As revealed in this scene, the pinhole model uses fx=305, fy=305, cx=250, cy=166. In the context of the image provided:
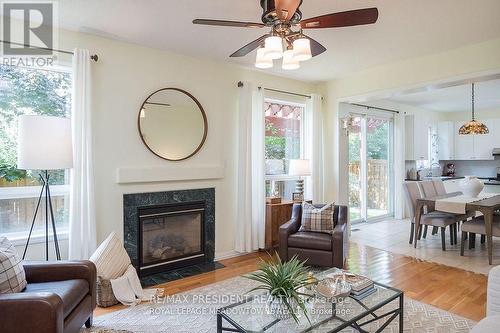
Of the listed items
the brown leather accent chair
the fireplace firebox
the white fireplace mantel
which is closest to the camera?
the brown leather accent chair

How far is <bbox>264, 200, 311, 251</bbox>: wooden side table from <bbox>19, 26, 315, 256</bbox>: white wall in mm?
541

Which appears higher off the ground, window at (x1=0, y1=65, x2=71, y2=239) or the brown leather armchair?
window at (x1=0, y1=65, x2=71, y2=239)

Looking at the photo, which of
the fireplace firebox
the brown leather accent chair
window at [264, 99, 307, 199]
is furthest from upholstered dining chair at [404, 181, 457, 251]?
the brown leather accent chair

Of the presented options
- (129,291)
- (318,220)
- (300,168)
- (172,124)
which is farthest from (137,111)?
(318,220)

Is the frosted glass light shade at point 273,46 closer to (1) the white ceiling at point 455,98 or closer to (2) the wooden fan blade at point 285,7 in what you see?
(2) the wooden fan blade at point 285,7

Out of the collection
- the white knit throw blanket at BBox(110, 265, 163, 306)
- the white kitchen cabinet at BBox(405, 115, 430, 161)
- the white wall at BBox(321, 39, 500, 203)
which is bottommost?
the white knit throw blanket at BBox(110, 265, 163, 306)

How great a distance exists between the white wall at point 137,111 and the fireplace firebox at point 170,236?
0.83 feet

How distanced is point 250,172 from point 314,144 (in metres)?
1.37

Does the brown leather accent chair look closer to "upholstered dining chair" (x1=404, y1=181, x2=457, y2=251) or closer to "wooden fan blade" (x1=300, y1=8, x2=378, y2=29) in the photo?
"wooden fan blade" (x1=300, y1=8, x2=378, y2=29)

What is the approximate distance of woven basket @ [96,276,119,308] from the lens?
2.83 metres

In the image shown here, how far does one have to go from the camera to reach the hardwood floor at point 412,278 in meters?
2.88

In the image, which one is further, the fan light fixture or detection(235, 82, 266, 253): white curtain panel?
detection(235, 82, 266, 253): white curtain panel

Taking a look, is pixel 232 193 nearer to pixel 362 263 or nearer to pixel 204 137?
pixel 204 137
